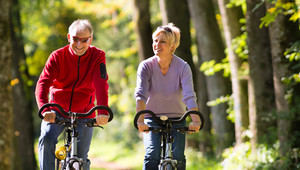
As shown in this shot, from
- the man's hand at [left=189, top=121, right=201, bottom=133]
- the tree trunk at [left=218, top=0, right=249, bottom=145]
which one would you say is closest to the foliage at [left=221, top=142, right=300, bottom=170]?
the tree trunk at [left=218, top=0, right=249, bottom=145]

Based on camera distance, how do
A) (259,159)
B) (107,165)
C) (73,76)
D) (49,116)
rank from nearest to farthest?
(49,116)
(73,76)
(259,159)
(107,165)

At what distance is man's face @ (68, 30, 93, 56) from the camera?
17.0 feet

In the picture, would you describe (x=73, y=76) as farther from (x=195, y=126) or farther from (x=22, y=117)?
(x=22, y=117)

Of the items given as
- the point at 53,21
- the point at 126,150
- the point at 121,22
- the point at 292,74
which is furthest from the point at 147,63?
the point at 53,21

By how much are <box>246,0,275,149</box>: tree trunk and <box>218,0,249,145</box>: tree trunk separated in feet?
4.45

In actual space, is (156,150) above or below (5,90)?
below

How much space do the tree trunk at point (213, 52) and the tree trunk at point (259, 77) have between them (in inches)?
140

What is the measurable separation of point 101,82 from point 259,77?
5.16 m

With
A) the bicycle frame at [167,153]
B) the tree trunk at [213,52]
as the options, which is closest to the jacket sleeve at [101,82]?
the bicycle frame at [167,153]

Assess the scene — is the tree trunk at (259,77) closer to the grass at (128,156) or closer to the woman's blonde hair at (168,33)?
the grass at (128,156)

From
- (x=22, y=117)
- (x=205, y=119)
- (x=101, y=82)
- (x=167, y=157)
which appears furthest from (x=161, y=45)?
(x=205, y=119)

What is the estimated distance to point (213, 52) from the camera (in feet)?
44.3

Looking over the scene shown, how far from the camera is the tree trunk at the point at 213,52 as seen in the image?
13.5 metres

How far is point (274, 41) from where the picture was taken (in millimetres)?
8578
